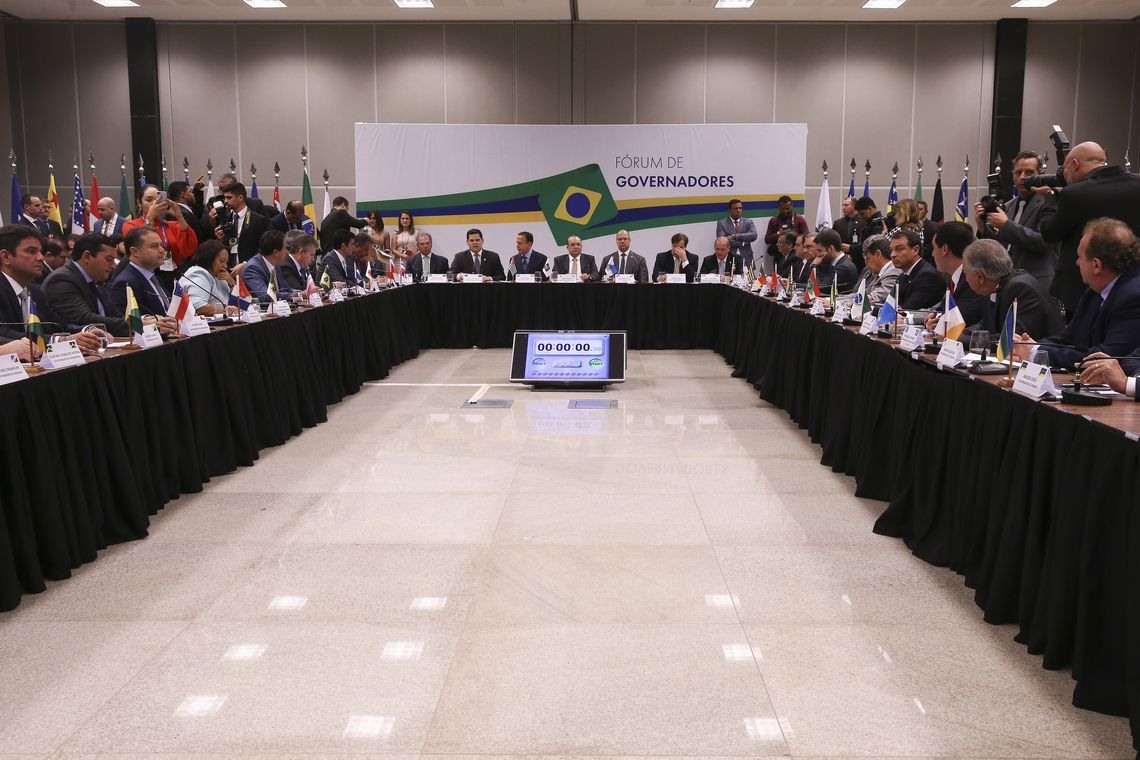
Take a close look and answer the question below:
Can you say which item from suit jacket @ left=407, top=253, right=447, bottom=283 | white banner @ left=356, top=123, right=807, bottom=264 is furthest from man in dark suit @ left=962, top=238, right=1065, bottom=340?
white banner @ left=356, top=123, right=807, bottom=264

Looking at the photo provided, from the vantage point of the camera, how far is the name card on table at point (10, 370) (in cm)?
310

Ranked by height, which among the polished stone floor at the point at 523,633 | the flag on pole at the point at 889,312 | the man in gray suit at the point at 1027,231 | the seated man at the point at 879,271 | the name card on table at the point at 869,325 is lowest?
the polished stone floor at the point at 523,633

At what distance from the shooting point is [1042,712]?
7.74 ft

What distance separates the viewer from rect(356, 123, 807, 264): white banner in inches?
468

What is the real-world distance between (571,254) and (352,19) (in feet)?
17.4

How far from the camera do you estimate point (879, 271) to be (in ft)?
20.1

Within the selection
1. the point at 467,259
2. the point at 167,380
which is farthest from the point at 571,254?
the point at 167,380

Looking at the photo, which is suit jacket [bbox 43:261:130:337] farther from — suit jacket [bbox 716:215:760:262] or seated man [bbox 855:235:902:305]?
suit jacket [bbox 716:215:760:262]

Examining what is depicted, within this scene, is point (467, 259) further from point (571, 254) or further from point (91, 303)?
point (91, 303)

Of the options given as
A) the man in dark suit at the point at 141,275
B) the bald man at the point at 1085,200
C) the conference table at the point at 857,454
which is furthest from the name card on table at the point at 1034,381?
the man in dark suit at the point at 141,275

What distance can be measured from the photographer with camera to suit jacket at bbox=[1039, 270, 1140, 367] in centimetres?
86

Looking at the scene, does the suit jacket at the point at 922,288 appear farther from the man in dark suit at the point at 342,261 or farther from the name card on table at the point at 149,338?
the man in dark suit at the point at 342,261

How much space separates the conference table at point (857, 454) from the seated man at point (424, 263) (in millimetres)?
3454

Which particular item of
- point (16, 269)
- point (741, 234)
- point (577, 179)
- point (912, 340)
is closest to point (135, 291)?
point (16, 269)
